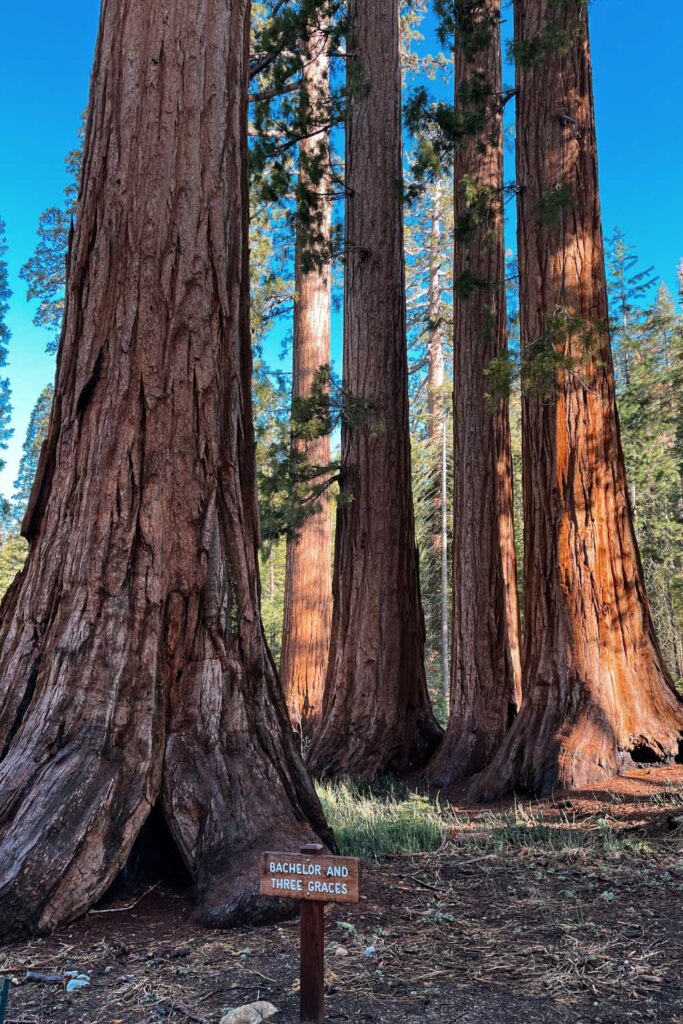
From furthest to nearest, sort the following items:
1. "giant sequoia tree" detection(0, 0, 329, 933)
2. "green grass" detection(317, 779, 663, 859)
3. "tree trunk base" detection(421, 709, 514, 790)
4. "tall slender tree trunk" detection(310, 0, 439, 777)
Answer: "tall slender tree trunk" detection(310, 0, 439, 777) < "tree trunk base" detection(421, 709, 514, 790) < "green grass" detection(317, 779, 663, 859) < "giant sequoia tree" detection(0, 0, 329, 933)

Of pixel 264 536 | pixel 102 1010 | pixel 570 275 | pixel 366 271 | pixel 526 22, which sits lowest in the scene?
pixel 102 1010

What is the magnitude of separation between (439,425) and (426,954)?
21.2 m

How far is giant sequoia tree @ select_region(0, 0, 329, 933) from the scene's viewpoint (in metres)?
3.73

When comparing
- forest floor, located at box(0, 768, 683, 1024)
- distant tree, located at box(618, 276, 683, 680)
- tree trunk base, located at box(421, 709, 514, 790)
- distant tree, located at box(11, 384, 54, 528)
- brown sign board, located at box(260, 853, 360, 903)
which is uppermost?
distant tree, located at box(11, 384, 54, 528)

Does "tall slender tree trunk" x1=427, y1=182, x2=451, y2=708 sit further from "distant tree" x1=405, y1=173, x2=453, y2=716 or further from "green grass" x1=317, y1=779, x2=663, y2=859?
"green grass" x1=317, y1=779, x2=663, y2=859

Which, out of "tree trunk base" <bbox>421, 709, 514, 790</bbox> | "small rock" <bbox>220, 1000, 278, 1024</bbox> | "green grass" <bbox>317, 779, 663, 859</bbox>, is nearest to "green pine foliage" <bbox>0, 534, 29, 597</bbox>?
"tree trunk base" <bbox>421, 709, 514, 790</bbox>

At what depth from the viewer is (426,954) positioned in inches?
129

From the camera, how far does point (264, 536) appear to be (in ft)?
33.8

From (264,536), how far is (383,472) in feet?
6.36

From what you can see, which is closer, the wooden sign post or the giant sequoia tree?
the wooden sign post

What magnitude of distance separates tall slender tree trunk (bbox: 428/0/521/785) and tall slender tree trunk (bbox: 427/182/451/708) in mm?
11369

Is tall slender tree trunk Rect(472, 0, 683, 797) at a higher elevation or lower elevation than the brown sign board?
higher

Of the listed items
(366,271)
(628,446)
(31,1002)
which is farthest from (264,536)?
(628,446)

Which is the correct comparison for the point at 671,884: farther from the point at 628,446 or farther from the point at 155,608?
the point at 628,446
